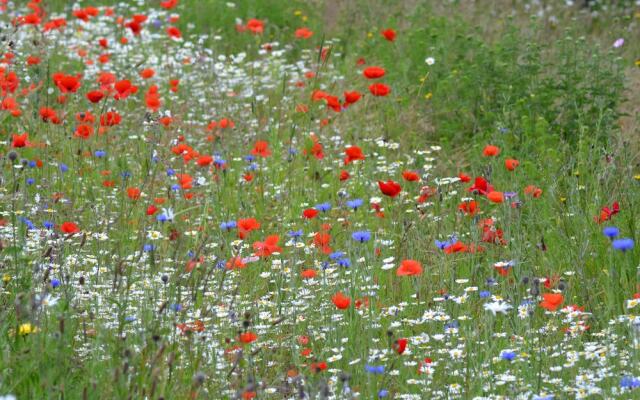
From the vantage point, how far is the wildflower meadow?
3.09m

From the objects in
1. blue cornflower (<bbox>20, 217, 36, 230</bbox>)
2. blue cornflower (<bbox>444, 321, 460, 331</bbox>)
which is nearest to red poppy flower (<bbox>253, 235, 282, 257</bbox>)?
blue cornflower (<bbox>444, 321, 460, 331</bbox>)

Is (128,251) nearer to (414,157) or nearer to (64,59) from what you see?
(414,157)

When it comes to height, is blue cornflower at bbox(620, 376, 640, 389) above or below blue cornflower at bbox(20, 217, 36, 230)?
below

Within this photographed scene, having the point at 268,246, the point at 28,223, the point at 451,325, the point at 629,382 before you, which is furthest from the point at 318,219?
the point at 629,382

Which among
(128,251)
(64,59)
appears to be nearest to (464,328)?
(128,251)

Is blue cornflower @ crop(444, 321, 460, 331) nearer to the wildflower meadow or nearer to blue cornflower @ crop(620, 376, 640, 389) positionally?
the wildflower meadow

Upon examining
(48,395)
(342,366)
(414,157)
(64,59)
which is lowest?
(48,395)

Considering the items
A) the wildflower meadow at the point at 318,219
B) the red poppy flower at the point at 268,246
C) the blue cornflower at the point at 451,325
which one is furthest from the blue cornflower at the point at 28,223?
the blue cornflower at the point at 451,325

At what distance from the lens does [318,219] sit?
4.88 meters

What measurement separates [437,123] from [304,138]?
107 centimetres

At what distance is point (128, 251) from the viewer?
4.20 meters

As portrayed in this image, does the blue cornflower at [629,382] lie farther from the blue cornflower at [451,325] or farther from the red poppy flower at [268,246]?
the red poppy flower at [268,246]

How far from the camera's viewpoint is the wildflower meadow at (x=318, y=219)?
121 inches

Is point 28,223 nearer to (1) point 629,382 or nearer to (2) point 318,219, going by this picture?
(2) point 318,219
